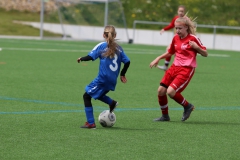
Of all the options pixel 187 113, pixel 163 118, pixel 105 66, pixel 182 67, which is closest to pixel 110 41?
pixel 105 66

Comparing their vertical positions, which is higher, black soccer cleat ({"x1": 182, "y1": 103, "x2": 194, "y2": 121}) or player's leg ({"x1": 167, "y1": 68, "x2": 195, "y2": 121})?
player's leg ({"x1": 167, "y1": 68, "x2": 195, "y2": 121})

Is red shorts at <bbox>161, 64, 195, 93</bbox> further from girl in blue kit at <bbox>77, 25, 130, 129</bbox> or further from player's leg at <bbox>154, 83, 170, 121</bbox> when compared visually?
girl in blue kit at <bbox>77, 25, 130, 129</bbox>

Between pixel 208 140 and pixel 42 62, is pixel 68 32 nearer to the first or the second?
pixel 42 62

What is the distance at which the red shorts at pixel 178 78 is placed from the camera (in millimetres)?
9758

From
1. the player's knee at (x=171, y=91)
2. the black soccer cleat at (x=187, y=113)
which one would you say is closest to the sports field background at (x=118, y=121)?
the black soccer cleat at (x=187, y=113)

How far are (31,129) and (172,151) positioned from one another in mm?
2092

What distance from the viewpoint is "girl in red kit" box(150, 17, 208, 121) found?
980 cm

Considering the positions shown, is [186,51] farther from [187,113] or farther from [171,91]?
[187,113]

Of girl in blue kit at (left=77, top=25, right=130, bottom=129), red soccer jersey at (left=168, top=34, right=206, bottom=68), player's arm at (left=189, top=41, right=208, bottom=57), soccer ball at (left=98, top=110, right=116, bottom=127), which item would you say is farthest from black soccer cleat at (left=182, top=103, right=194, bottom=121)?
girl in blue kit at (left=77, top=25, right=130, bottom=129)

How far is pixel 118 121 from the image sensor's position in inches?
379

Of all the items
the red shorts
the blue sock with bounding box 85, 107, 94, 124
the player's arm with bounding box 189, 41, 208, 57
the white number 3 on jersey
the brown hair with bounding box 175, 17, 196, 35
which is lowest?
the blue sock with bounding box 85, 107, 94, 124

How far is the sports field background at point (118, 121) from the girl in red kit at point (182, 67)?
10.8 inches

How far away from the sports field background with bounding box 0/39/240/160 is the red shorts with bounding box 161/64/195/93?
0.52 metres

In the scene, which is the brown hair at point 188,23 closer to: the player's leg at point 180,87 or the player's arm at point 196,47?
the player's arm at point 196,47
